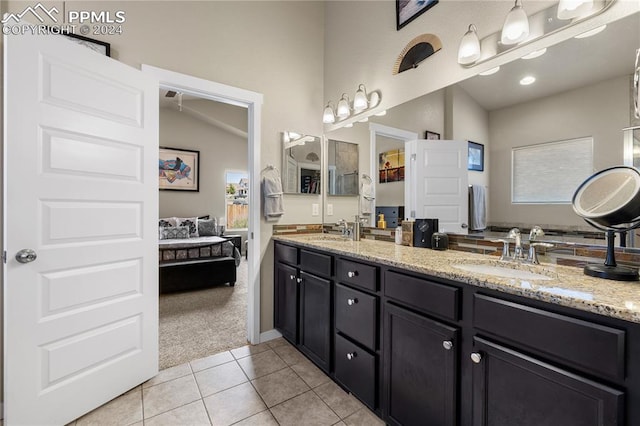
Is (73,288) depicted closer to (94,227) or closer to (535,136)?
(94,227)

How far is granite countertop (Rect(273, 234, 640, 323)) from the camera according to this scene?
0.83 meters

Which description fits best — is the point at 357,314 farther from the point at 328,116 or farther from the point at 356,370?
the point at 328,116

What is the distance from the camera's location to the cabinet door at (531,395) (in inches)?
31.9

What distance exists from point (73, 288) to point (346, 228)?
1.89 meters

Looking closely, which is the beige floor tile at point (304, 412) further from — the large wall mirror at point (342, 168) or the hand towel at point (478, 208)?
the large wall mirror at point (342, 168)

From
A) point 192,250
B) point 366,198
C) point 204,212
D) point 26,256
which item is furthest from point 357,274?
point 204,212

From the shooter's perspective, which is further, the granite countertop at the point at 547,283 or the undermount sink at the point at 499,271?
the undermount sink at the point at 499,271

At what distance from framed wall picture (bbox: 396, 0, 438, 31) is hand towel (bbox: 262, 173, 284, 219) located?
1540 millimetres

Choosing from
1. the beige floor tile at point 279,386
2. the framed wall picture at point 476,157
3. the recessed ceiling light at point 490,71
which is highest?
the recessed ceiling light at point 490,71

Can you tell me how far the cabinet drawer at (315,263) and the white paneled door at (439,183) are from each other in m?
0.71

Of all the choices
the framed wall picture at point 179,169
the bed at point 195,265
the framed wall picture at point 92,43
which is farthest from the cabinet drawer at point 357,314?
the framed wall picture at point 179,169

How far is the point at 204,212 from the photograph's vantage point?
663 cm

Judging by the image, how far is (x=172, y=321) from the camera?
302cm

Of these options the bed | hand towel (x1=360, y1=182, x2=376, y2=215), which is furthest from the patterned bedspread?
hand towel (x1=360, y1=182, x2=376, y2=215)
